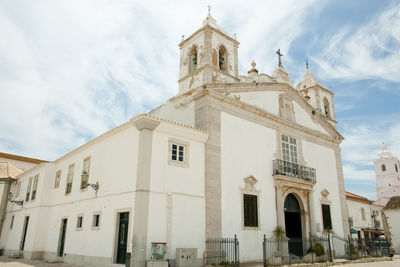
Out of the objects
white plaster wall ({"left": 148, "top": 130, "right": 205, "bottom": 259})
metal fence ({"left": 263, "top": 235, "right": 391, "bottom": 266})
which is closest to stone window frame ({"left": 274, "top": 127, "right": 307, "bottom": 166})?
metal fence ({"left": 263, "top": 235, "right": 391, "bottom": 266})

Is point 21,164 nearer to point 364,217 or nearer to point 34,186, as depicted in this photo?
point 34,186

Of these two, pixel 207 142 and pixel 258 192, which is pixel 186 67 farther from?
pixel 258 192

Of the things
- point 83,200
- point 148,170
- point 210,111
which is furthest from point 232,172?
point 83,200

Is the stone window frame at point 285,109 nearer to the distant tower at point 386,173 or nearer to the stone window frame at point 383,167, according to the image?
the distant tower at point 386,173

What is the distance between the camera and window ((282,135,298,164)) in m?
17.1

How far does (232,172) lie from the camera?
13.9m

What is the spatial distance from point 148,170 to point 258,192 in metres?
5.71

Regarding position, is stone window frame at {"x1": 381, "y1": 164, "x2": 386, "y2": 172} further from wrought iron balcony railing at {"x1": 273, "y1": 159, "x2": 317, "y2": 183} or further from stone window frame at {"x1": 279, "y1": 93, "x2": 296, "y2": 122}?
stone window frame at {"x1": 279, "y1": 93, "x2": 296, "y2": 122}

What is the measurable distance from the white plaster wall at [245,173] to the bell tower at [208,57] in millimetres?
2886

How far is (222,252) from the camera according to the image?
12.3 m

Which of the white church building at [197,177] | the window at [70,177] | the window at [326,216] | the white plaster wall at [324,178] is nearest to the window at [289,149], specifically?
the white church building at [197,177]

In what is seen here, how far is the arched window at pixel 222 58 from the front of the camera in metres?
17.6

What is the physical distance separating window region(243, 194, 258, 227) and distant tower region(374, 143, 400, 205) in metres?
44.6

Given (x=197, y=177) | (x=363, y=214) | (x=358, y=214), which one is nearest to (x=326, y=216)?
(x=197, y=177)
